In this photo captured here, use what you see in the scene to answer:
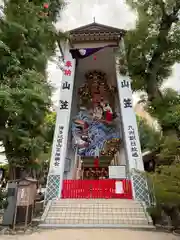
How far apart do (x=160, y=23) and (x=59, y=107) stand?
5455 mm

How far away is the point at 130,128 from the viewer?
28.3 ft

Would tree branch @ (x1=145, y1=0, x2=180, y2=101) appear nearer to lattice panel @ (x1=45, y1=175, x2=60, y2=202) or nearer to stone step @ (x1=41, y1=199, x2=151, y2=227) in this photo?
stone step @ (x1=41, y1=199, x2=151, y2=227)

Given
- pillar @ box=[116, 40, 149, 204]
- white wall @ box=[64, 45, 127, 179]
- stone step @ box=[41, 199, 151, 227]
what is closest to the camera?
A: stone step @ box=[41, 199, 151, 227]

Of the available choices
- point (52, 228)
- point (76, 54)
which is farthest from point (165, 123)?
point (76, 54)

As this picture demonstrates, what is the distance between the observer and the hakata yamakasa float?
7961mm

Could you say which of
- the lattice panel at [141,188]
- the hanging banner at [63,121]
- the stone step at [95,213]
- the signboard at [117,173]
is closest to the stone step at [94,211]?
the stone step at [95,213]

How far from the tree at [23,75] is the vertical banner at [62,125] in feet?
10.3

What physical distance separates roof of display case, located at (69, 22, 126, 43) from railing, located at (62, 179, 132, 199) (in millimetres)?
7463

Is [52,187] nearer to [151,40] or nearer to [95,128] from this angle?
[95,128]

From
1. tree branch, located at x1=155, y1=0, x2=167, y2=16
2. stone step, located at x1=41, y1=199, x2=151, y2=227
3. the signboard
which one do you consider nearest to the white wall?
the signboard

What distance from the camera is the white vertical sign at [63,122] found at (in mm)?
8305

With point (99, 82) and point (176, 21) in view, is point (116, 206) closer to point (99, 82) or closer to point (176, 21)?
point (176, 21)

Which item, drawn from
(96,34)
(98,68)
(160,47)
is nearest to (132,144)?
(160,47)

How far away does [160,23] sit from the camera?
6773 mm
